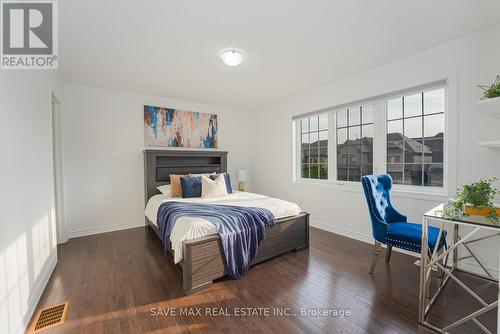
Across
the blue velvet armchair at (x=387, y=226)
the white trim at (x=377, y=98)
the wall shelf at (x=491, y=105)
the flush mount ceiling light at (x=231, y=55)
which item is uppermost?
the flush mount ceiling light at (x=231, y=55)

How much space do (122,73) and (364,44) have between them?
124 inches

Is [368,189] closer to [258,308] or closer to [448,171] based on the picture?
[448,171]

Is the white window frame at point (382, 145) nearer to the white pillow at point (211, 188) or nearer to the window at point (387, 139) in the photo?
the window at point (387, 139)

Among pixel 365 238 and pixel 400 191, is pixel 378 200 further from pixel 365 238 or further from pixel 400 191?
pixel 365 238

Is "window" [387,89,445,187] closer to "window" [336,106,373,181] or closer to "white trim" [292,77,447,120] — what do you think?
"white trim" [292,77,447,120]

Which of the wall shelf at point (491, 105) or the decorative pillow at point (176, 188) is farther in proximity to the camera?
the decorative pillow at point (176, 188)

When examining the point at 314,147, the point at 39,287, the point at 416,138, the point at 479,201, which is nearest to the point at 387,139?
the point at 416,138

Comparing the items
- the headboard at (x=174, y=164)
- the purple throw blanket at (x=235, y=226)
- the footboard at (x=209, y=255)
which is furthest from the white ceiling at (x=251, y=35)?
the footboard at (x=209, y=255)

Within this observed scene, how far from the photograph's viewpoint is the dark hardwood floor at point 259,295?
5.31ft

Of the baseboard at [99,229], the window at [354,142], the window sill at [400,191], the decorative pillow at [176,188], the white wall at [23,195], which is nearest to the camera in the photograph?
the white wall at [23,195]

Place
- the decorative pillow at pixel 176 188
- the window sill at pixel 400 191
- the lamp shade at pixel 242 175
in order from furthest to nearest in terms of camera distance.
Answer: the lamp shade at pixel 242 175 < the decorative pillow at pixel 176 188 < the window sill at pixel 400 191

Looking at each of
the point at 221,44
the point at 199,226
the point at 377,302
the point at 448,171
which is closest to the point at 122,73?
the point at 221,44

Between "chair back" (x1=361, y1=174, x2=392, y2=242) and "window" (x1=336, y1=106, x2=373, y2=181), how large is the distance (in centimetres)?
71

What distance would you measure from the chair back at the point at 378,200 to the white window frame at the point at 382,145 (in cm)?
46
